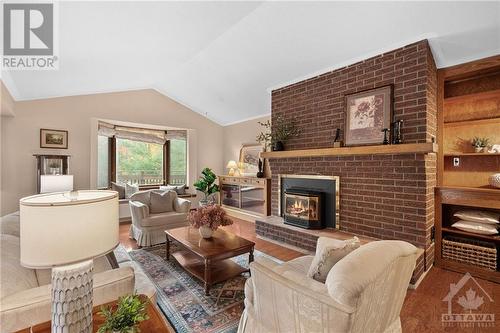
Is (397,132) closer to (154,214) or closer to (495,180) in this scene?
(495,180)

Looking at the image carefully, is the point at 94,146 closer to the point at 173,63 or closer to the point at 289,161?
the point at 173,63

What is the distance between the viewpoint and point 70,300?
0.92 metres

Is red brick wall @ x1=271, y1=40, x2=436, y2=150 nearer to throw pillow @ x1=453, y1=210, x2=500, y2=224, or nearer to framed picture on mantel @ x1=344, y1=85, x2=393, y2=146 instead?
framed picture on mantel @ x1=344, y1=85, x2=393, y2=146

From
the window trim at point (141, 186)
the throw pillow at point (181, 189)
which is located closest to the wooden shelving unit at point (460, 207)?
the throw pillow at point (181, 189)

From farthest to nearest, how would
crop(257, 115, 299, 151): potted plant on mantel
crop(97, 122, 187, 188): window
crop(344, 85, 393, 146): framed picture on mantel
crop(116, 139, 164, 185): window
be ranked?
crop(116, 139, 164, 185): window < crop(97, 122, 187, 188): window < crop(257, 115, 299, 151): potted plant on mantel < crop(344, 85, 393, 146): framed picture on mantel

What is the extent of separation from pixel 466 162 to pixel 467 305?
174 cm

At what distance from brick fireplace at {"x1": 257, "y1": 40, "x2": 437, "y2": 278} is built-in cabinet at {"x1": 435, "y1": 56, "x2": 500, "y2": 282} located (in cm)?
18

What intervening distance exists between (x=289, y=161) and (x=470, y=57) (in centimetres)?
250

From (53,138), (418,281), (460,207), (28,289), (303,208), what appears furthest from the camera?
(53,138)

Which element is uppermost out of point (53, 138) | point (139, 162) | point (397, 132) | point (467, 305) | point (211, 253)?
point (53, 138)

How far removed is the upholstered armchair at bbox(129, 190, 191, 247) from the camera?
138 inches

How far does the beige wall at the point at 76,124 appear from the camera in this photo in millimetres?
3949

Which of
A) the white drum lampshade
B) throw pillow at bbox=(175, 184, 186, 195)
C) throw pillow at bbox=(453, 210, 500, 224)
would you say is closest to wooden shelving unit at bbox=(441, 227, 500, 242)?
throw pillow at bbox=(453, 210, 500, 224)

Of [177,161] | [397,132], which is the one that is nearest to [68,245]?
[397,132]
